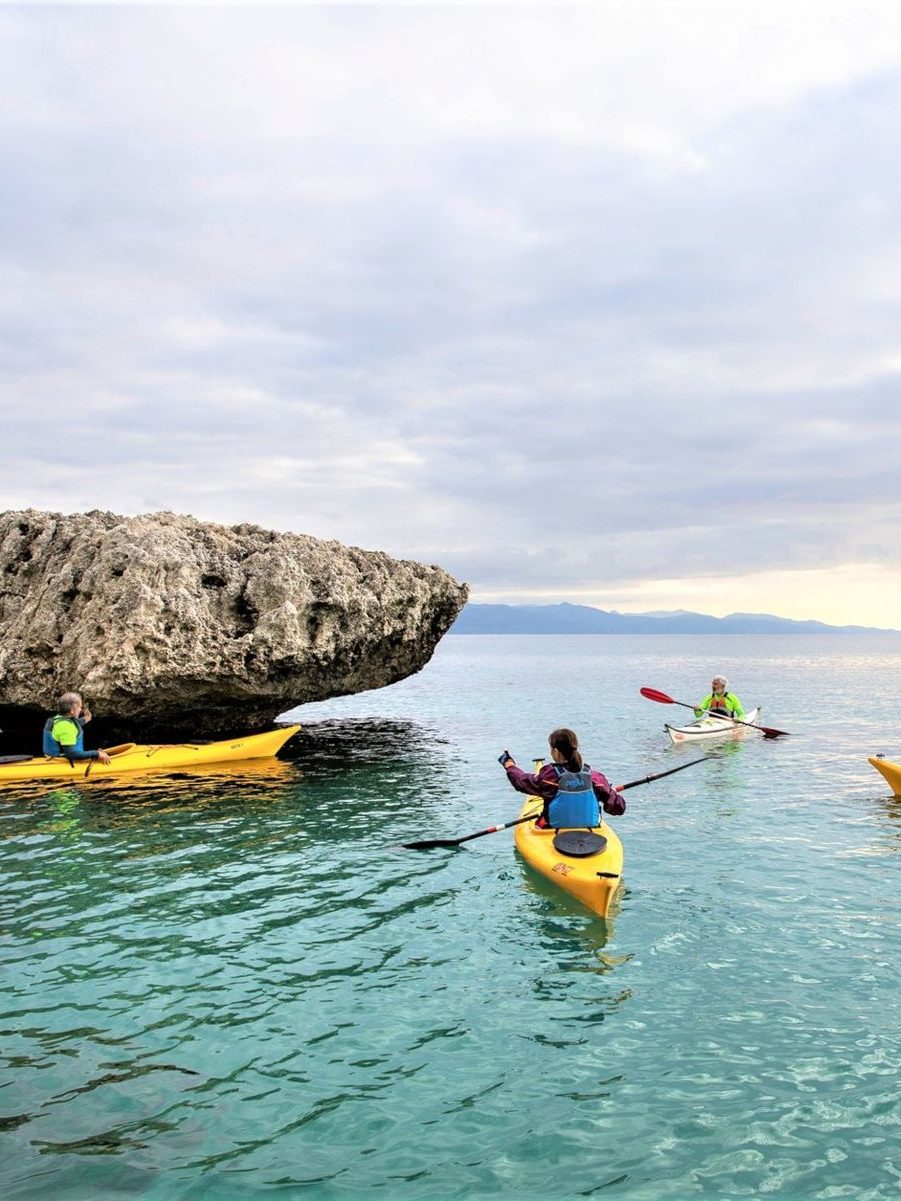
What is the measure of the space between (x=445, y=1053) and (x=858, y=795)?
48.7ft

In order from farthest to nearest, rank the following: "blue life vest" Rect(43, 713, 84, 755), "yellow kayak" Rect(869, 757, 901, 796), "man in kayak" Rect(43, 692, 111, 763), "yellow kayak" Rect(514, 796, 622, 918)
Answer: "blue life vest" Rect(43, 713, 84, 755) < "man in kayak" Rect(43, 692, 111, 763) < "yellow kayak" Rect(869, 757, 901, 796) < "yellow kayak" Rect(514, 796, 622, 918)

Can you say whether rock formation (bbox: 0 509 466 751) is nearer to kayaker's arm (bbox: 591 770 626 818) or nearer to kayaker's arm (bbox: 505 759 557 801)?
kayaker's arm (bbox: 505 759 557 801)

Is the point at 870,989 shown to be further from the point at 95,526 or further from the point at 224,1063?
the point at 95,526

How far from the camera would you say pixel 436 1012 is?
7480 mm

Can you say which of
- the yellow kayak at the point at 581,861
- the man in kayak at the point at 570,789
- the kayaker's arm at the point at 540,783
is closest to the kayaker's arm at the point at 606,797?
the man in kayak at the point at 570,789

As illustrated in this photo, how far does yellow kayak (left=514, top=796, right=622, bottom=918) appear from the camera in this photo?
9828 millimetres

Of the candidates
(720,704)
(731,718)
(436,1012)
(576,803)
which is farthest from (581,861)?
(720,704)

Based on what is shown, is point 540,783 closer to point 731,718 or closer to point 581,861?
point 581,861

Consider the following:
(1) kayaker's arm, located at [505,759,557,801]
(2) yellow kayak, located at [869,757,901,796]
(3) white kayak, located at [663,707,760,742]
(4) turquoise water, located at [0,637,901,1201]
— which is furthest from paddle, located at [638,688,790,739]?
(1) kayaker's arm, located at [505,759,557,801]

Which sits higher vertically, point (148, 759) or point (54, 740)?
point (54, 740)

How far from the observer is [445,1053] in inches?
266

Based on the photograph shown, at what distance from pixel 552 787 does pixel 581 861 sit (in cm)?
154

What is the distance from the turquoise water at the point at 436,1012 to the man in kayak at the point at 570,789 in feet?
3.62

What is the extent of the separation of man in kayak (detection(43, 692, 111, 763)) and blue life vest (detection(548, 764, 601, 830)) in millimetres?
12549
